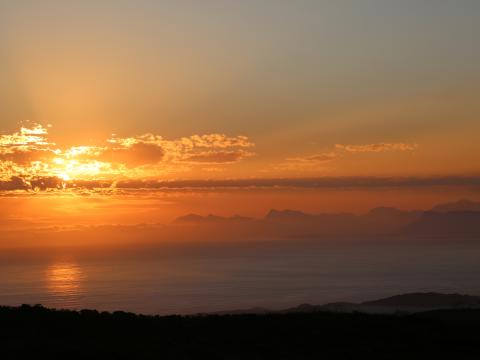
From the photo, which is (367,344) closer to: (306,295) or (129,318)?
(129,318)

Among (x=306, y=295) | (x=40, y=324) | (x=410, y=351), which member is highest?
(x=40, y=324)

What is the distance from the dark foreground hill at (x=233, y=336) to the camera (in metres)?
23.9

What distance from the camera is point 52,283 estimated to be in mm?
199750

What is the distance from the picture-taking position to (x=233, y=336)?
29.3 meters

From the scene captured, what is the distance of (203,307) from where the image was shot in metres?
136

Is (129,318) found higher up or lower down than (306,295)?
higher up

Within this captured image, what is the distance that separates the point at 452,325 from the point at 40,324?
75.3 feet

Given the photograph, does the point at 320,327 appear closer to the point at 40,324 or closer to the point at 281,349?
the point at 281,349

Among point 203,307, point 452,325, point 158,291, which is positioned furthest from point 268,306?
point 452,325

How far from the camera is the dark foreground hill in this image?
78.5 ft

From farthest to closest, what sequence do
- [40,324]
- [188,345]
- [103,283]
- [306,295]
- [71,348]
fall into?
[103,283], [306,295], [40,324], [188,345], [71,348]

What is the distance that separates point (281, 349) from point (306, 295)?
144 meters

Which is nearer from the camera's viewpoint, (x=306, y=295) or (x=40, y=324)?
(x=40, y=324)

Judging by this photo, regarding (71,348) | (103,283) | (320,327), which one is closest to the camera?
(71,348)
